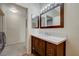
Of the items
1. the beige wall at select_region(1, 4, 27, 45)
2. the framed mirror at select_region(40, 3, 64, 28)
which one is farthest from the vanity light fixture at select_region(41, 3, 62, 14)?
the beige wall at select_region(1, 4, 27, 45)

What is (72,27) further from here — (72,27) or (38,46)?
(38,46)

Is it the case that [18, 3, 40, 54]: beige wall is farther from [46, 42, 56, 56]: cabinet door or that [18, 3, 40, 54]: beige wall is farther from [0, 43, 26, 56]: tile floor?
[46, 42, 56, 56]: cabinet door

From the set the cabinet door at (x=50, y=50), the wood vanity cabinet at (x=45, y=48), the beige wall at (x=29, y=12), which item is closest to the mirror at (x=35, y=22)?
the beige wall at (x=29, y=12)

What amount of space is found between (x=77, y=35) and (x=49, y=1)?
1.84ft

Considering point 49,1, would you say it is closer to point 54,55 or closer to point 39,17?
point 39,17

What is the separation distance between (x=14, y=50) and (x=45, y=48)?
0.42 meters

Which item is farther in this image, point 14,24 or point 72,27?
point 14,24

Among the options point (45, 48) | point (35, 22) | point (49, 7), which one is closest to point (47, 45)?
point (45, 48)

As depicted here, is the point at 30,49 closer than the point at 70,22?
No

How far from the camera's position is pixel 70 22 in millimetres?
1269

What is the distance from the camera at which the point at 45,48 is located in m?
1.37

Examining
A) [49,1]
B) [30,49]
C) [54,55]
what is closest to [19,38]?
[30,49]

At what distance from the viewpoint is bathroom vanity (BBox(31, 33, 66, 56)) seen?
1293 mm

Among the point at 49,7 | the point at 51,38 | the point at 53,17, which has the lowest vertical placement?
the point at 51,38
